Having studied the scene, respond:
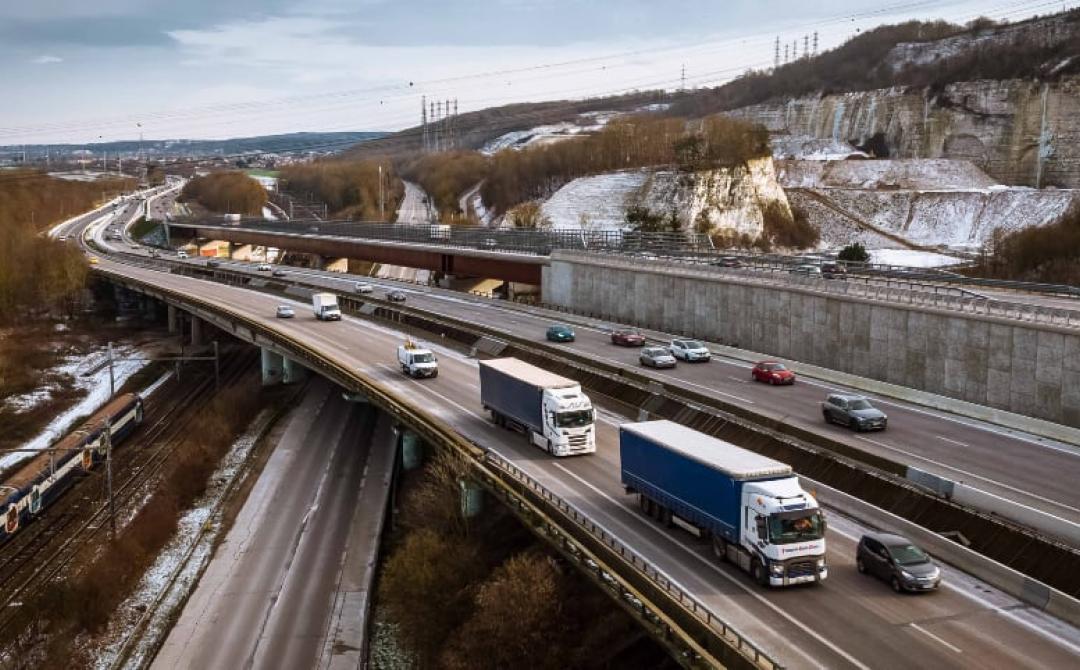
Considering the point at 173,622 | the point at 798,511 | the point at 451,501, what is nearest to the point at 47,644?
the point at 173,622

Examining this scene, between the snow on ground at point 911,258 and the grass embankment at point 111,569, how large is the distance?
2783 inches

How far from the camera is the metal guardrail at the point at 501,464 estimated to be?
20.1 metres

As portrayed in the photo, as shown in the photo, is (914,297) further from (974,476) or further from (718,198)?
(718,198)

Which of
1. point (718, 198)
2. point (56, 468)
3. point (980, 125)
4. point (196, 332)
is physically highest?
point (980, 125)

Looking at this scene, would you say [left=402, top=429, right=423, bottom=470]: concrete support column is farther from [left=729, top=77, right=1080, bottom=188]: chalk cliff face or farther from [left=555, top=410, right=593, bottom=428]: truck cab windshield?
[left=729, top=77, right=1080, bottom=188]: chalk cliff face

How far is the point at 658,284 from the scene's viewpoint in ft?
216

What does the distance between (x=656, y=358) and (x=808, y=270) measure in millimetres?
15676

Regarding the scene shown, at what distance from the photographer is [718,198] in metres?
121

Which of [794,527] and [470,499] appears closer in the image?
[794,527]

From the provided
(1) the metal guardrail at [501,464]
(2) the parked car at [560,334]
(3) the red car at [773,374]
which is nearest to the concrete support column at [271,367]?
(1) the metal guardrail at [501,464]

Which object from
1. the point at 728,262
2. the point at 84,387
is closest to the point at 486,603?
the point at 728,262

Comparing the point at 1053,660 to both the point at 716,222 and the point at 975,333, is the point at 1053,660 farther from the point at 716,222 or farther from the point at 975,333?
the point at 716,222

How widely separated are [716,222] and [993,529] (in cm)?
9629

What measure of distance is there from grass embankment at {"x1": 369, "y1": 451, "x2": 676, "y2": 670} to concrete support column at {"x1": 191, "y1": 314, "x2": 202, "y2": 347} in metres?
63.2
